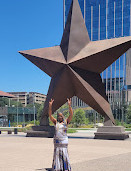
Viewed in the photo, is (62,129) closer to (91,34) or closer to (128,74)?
(128,74)

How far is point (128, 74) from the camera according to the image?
11544cm

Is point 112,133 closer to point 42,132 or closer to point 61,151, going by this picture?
point 42,132

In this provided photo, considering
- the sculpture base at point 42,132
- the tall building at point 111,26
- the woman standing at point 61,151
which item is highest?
the tall building at point 111,26

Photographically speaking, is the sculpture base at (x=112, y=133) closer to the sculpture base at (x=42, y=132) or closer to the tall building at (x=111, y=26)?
the sculpture base at (x=42, y=132)

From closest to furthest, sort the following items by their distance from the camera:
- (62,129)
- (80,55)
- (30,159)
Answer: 1. (62,129)
2. (30,159)
3. (80,55)

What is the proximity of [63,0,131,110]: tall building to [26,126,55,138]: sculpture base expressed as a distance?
298 feet

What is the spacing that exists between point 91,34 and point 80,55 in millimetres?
112067

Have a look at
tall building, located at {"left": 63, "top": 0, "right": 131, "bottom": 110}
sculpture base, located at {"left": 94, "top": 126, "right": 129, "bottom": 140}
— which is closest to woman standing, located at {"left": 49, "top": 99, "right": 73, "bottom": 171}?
sculpture base, located at {"left": 94, "top": 126, "right": 129, "bottom": 140}

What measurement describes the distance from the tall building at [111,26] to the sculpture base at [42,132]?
298 ft

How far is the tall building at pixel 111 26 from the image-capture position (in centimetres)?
12191

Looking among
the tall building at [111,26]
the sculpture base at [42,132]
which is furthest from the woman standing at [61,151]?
the tall building at [111,26]

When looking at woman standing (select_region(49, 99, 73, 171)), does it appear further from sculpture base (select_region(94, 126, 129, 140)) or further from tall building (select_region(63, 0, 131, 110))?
tall building (select_region(63, 0, 131, 110))

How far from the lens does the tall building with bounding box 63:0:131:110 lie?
400ft

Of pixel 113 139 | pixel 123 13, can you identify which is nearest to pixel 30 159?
pixel 113 139
